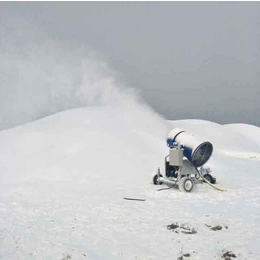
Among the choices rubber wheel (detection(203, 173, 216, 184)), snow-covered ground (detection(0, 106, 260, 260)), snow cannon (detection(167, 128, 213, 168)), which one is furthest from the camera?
rubber wheel (detection(203, 173, 216, 184))

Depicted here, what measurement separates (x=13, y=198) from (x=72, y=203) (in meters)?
2.58

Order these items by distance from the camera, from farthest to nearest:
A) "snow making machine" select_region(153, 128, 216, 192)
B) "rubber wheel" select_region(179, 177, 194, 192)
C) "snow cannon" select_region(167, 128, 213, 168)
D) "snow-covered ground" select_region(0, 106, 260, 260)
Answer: "snow cannon" select_region(167, 128, 213, 168)
"snow making machine" select_region(153, 128, 216, 192)
"rubber wheel" select_region(179, 177, 194, 192)
"snow-covered ground" select_region(0, 106, 260, 260)

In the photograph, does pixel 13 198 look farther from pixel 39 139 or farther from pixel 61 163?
pixel 39 139

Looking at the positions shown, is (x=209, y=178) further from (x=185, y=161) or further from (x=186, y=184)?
(x=186, y=184)

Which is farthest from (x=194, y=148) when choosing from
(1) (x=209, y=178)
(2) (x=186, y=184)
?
(1) (x=209, y=178)

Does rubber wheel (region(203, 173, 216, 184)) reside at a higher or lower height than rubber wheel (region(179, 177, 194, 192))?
higher

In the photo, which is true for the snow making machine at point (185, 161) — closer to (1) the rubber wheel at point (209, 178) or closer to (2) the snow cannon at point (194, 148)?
(2) the snow cannon at point (194, 148)

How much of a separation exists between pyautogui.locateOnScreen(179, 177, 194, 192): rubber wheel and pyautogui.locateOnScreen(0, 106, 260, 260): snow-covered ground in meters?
0.34

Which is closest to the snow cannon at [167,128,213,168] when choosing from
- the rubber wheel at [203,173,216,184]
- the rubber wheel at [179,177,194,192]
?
the rubber wheel at [179,177,194,192]

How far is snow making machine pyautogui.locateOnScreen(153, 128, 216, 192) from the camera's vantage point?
1465 cm

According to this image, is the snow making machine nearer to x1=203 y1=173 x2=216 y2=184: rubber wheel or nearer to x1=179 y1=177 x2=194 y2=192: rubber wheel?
x1=179 y1=177 x2=194 y2=192: rubber wheel

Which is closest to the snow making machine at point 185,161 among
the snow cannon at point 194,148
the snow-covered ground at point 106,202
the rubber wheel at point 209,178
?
the snow cannon at point 194,148

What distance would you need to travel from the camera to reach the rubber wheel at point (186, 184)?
14.1m

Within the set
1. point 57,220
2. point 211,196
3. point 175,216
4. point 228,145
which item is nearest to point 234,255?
point 175,216
